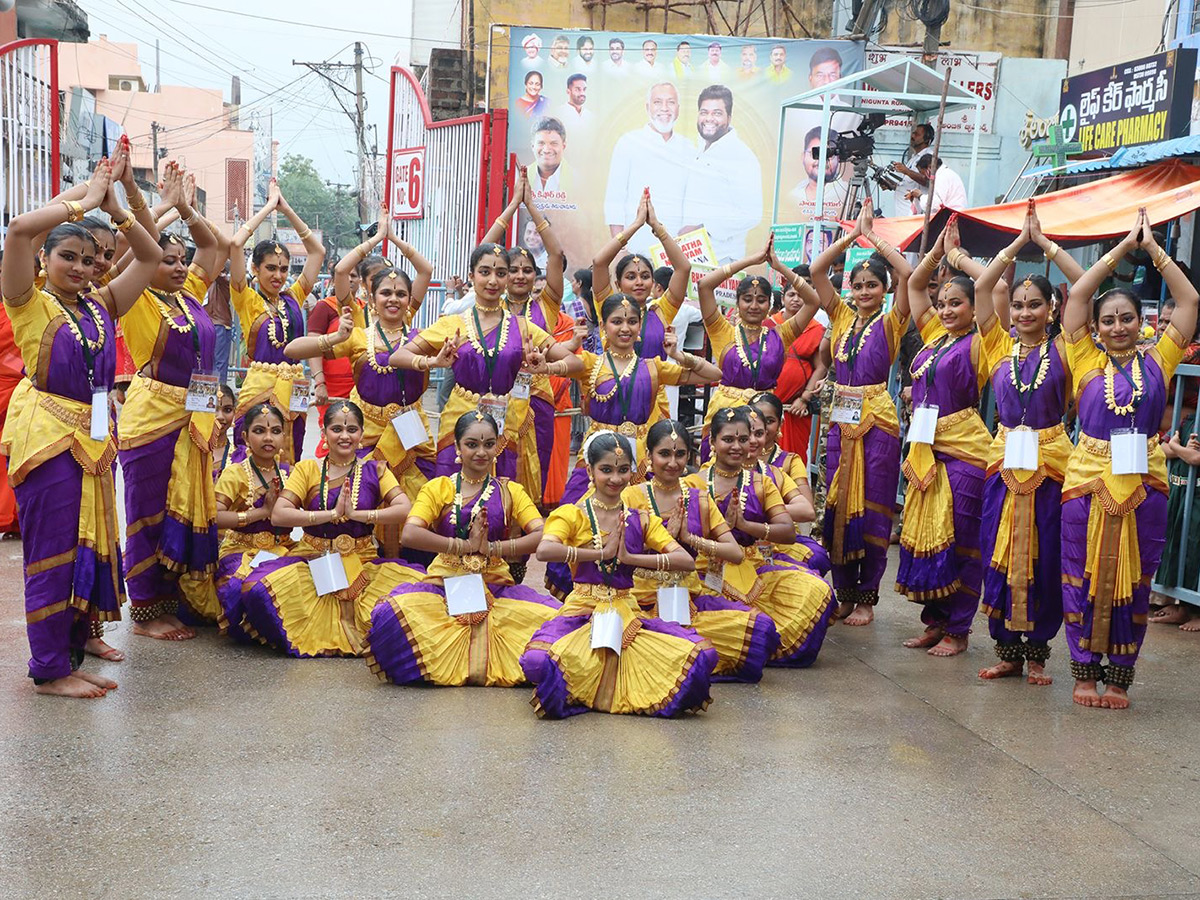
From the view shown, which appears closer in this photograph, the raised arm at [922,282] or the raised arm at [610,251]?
the raised arm at [922,282]

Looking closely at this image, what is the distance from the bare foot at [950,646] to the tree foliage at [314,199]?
6527 centimetres

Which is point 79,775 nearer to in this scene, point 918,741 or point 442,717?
point 442,717

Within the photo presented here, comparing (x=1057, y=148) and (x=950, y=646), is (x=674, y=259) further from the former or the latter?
(x=1057, y=148)

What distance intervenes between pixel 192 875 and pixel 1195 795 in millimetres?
3227

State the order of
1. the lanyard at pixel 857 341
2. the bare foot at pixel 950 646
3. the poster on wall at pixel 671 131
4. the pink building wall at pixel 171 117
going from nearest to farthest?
the bare foot at pixel 950 646, the lanyard at pixel 857 341, the poster on wall at pixel 671 131, the pink building wall at pixel 171 117

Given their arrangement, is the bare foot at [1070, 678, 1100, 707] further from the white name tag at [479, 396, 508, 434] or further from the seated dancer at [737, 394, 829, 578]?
the white name tag at [479, 396, 508, 434]

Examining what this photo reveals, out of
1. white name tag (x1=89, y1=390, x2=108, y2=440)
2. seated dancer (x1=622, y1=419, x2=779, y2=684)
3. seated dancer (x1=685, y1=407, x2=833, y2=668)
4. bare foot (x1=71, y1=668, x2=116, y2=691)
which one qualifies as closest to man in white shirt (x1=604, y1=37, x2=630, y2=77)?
seated dancer (x1=685, y1=407, x2=833, y2=668)

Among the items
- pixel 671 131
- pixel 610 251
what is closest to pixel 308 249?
pixel 610 251

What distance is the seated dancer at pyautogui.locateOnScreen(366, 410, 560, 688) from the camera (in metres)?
5.28

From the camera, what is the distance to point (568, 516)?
529 cm

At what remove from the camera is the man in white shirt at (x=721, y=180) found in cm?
1572

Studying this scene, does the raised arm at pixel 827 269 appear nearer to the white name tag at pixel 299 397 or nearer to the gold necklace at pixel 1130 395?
the gold necklace at pixel 1130 395

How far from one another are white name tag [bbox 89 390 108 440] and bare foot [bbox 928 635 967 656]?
12.6 ft

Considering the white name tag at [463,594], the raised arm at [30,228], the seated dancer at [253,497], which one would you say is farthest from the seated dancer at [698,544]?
the raised arm at [30,228]
